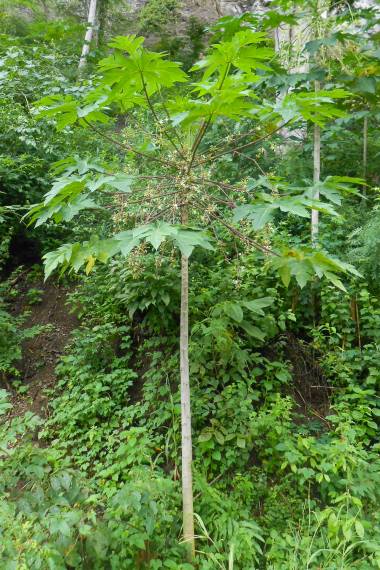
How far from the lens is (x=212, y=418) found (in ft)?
9.73

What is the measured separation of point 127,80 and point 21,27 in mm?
12120

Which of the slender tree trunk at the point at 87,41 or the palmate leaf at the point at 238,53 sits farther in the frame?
the slender tree trunk at the point at 87,41

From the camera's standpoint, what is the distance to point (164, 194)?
2.05m

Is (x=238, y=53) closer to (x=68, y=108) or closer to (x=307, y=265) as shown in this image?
(x=68, y=108)

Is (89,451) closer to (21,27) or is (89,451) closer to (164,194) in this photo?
(164,194)

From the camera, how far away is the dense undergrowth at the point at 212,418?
2037mm

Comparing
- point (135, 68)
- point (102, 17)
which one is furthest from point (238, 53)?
point (102, 17)

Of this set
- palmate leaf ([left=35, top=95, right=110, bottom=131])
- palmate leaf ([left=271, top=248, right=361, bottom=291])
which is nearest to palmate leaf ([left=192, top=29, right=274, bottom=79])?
palmate leaf ([left=35, top=95, right=110, bottom=131])

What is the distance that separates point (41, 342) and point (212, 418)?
2421 mm

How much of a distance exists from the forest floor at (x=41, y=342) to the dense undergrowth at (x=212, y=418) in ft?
0.44

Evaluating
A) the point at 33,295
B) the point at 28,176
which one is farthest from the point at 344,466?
the point at 28,176

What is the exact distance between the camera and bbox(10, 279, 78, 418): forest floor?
3879 mm

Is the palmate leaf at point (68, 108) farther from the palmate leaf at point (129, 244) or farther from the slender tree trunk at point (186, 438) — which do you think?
the slender tree trunk at point (186, 438)

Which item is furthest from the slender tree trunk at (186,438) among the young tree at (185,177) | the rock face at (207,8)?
the rock face at (207,8)
